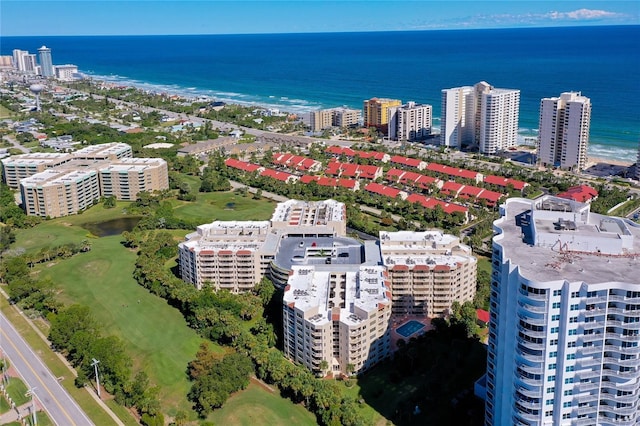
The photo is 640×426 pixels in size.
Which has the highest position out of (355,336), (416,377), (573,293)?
(573,293)

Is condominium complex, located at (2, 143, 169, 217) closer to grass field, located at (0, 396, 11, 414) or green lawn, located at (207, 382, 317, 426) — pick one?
grass field, located at (0, 396, 11, 414)

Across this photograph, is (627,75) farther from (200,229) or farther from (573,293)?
(573,293)

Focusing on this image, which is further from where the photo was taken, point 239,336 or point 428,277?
point 428,277

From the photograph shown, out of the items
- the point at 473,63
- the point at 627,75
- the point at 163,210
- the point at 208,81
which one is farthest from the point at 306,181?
the point at 473,63

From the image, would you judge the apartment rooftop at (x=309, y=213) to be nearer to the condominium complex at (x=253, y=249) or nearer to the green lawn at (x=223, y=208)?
the condominium complex at (x=253, y=249)

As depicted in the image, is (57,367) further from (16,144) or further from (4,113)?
(4,113)

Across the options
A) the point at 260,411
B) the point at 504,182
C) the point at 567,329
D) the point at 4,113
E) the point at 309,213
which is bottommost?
the point at 260,411

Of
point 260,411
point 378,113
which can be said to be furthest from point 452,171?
point 260,411
